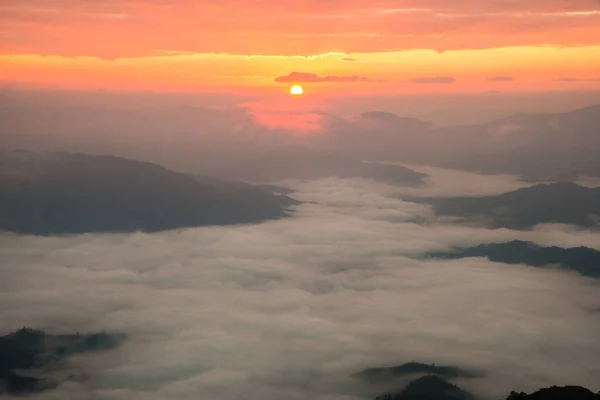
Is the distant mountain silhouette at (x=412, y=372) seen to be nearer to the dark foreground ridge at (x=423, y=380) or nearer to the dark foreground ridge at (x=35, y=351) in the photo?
the dark foreground ridge at (x=423, y=380)

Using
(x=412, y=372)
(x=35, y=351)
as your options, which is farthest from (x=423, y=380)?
(x=35, y=351)

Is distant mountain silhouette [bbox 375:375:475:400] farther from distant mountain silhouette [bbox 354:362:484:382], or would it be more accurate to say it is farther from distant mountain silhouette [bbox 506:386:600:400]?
distant mountain silhouette [bbox 506:386:600:400]

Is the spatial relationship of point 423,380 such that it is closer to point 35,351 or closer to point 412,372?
point 412,372

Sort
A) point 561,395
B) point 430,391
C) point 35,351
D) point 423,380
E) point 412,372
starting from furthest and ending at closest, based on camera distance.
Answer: point 35,351 < point 412,372 < point 423,380 < point 430,391 < point 561,395

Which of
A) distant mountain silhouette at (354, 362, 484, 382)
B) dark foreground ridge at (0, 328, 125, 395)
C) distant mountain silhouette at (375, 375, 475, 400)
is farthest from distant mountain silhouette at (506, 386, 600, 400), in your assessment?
dark foreground ridge at (0, 328, 125, 395)

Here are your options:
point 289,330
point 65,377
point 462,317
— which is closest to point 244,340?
point 289,330

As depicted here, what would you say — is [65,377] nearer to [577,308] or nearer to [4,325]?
[4,325]
